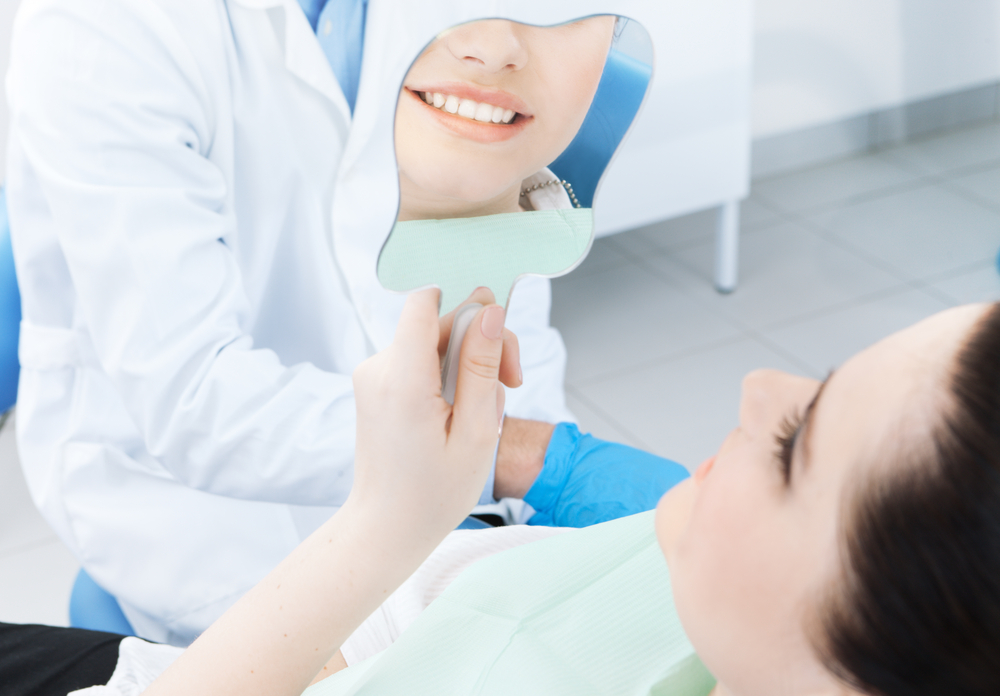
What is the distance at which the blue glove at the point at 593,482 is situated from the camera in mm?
876

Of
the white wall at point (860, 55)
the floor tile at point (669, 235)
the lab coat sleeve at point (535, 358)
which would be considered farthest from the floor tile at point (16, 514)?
the white wall at point (860, 55)

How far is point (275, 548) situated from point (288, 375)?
0.20 metres

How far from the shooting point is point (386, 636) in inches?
29.2

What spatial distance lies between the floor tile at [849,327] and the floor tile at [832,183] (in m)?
0.59

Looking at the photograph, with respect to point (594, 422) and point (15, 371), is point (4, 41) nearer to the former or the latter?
point (15, 371)

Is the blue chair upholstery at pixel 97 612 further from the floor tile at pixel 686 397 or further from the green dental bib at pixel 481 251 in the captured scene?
the floor tile at pixel 686 397

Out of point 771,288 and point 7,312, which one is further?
point 771,288

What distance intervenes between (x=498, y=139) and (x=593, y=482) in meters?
0.42

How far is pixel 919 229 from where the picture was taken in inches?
98.4

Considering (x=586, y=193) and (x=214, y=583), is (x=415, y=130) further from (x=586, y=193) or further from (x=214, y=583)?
(x=214, y=583)

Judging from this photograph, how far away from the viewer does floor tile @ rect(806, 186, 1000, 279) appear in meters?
2.35

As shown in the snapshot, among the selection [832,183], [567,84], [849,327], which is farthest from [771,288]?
[567,84]

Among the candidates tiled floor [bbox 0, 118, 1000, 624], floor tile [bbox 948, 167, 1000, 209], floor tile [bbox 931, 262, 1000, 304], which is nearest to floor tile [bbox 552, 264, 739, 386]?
tiled floor [bbox 0, 118, 1000, 624]

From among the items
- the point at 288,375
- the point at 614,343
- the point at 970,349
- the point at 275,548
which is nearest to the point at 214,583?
the point at 275,548
